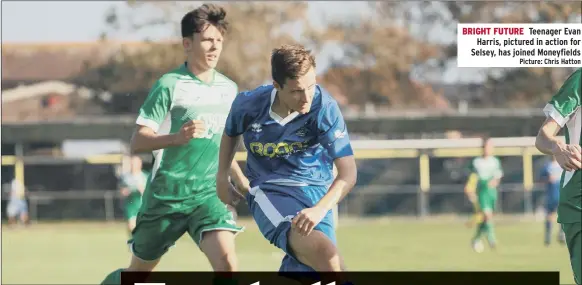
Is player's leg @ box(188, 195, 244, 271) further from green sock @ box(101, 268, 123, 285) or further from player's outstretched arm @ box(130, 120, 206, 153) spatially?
green sock @ box(101, 268, 123, 285)

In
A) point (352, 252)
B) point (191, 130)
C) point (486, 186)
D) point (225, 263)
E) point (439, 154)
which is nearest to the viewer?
point (191, 130)

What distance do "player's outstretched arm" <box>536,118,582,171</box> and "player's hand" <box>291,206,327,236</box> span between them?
1.34 meters

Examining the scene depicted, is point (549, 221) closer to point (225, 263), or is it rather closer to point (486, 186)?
point (486, 186)

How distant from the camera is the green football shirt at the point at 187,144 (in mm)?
7844

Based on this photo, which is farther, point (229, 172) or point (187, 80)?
point (187, 80)

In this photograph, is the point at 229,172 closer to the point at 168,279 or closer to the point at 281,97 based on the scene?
the point at 281,97

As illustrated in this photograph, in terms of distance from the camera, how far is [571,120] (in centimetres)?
646

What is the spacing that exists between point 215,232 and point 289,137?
142cm

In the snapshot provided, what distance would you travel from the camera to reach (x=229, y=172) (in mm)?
7008

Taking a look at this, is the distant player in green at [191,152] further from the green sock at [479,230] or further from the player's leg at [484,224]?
the green sock at [479,230]

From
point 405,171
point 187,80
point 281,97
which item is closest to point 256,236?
point 405,171

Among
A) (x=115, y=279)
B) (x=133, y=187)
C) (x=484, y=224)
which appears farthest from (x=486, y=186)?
(x=115, y=279)

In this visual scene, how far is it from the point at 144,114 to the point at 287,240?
183cm

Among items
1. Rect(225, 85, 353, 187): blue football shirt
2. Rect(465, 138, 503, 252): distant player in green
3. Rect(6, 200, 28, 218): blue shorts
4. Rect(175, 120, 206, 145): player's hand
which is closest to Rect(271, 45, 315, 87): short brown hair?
Rect(225, 85, 353, 187): blue football shirt
